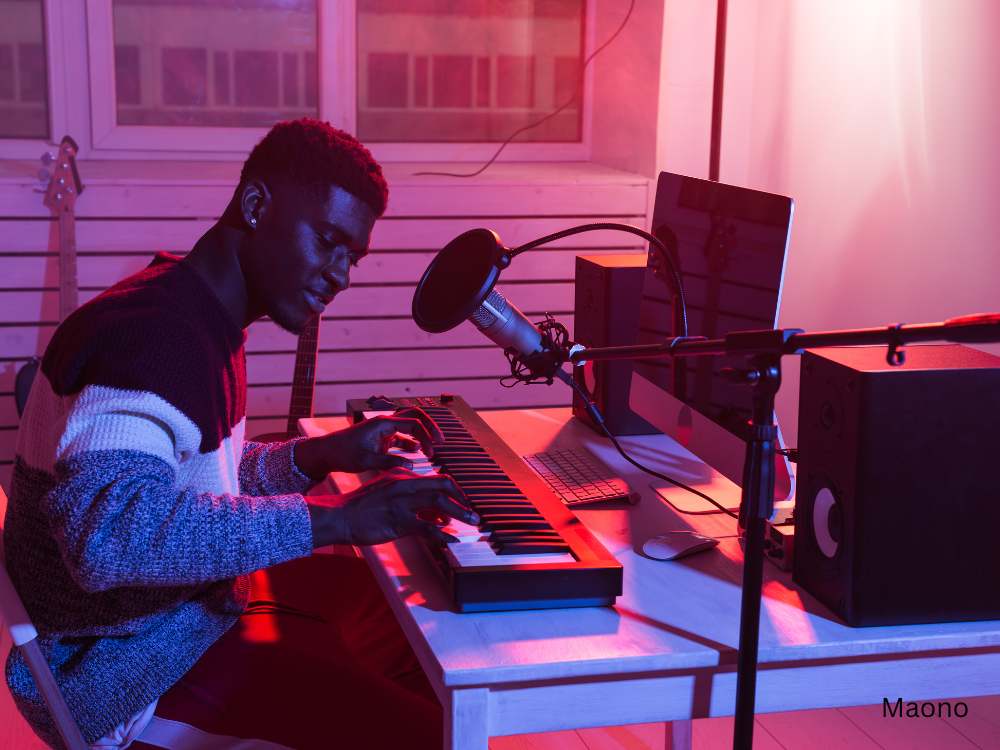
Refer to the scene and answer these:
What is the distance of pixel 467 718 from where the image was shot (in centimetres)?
97

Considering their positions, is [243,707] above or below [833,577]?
below

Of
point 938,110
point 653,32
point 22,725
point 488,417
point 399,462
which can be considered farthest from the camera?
point 653,32

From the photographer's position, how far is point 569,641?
40.4 inches

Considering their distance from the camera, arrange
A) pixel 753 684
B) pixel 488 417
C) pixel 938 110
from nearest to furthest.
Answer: pixel 753 684 < pixel 488 417 < pixel 938 110

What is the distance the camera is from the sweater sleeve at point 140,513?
987mm

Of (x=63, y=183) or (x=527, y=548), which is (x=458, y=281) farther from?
(x=63, y=183)

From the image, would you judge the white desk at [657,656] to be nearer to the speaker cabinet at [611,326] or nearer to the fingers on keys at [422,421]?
the fingers on keys at [422,421]

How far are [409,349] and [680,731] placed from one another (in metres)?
1.90

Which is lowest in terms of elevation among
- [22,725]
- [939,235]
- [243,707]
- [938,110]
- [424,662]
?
[22,725]

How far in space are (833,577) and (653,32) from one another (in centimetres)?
264

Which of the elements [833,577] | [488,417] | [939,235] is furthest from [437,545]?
[939,235]

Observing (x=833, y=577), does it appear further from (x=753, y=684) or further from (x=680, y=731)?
(x=680, y=731)

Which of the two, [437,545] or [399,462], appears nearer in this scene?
[437,545]

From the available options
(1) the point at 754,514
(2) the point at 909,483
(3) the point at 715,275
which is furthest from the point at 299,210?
(2) the point at 909,483
